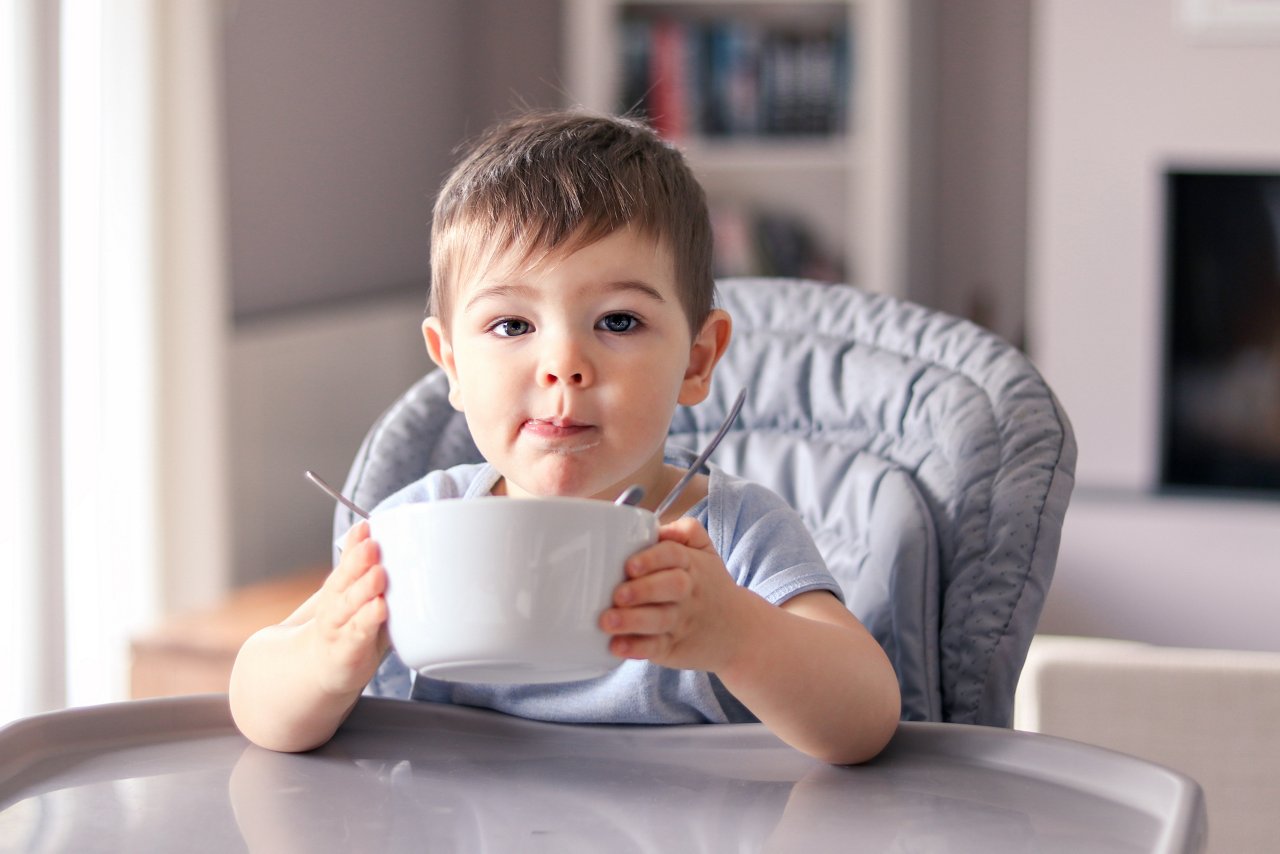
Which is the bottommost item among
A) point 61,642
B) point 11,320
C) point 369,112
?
point 61,642

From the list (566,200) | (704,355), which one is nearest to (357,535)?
(566,200)

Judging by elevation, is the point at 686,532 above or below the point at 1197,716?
above

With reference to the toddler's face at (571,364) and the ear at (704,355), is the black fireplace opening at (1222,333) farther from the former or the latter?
the toddler's face at (571,364)

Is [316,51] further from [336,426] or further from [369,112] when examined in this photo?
[336,426]

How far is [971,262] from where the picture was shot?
12.6 ft

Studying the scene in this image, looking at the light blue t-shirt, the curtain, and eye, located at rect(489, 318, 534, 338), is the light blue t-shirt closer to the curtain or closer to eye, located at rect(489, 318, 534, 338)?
eye, located at rect(489, 318, 534, 338)

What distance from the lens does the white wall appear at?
3227 mm

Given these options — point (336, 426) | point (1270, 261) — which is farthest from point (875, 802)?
point (1270, 261)

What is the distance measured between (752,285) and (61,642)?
139cm

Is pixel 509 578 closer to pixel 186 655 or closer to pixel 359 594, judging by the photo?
pixel 359 594

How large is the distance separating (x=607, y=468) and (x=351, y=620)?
20 centimetres

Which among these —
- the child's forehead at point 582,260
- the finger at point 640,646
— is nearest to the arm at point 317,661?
the finger at point 640,646

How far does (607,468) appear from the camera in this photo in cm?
91

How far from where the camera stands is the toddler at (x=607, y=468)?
78 cm
